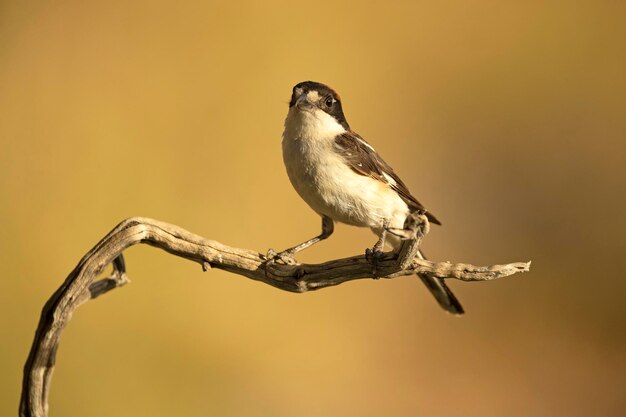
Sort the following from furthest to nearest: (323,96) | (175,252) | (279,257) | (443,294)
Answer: (443,294), (323,96), (279,257), (175,252)

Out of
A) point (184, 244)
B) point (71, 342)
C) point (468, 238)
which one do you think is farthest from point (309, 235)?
point (184, 244)

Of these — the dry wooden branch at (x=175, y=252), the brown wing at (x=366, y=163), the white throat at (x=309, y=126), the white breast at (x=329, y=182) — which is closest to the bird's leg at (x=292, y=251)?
the dry wooden branch at (x=175, y=252)

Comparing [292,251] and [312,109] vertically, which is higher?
[312,109]

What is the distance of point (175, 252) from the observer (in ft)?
10.5

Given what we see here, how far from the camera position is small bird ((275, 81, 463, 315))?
3590 mm

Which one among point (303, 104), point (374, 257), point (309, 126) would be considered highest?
point (303, 104)

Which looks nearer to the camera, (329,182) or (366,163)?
(329,182)

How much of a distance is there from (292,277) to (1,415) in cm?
368

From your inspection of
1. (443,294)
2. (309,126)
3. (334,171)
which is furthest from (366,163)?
(443,294)

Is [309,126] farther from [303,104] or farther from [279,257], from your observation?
[279,257]

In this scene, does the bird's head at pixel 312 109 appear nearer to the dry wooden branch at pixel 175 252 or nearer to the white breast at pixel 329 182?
the white breast at pixel 329 182

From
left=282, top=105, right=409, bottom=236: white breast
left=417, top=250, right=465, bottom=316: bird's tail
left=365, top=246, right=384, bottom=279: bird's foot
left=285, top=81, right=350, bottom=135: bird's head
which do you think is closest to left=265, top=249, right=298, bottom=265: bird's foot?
left=282, top=105, right=409, bottom=236: white breast

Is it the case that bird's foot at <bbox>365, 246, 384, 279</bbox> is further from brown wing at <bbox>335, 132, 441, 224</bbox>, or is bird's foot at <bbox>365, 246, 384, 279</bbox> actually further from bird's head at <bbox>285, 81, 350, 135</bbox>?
bird's head at <bbox>285, 81, 350, 135</bbox>

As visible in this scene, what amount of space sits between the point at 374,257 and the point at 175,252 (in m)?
0.90
